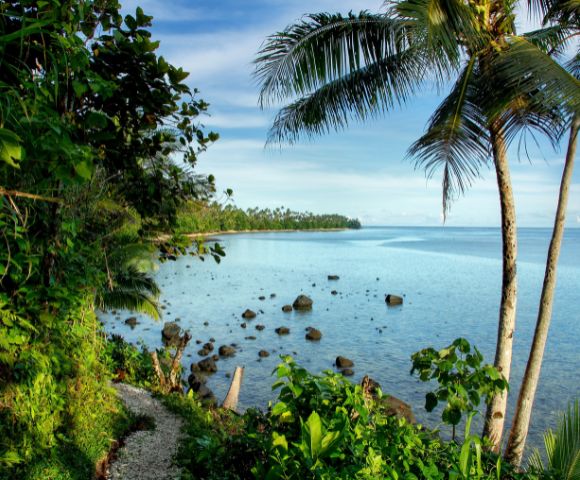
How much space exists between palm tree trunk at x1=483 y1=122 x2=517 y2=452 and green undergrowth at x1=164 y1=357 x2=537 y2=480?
13.9 feet

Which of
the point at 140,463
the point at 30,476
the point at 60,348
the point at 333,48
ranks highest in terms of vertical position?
the point at 333,48

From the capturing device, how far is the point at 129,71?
3.77 m

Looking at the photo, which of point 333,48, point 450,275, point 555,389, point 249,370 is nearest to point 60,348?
point 333,48

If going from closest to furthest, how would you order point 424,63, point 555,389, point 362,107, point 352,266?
point 424,63, point 362,107, point 555,389, point 352,266

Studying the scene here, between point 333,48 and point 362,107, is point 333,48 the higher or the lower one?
the higher one

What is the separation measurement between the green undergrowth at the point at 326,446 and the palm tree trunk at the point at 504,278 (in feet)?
13.9

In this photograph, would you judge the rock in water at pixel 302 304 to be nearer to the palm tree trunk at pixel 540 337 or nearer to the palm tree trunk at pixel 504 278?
the palm tree trunk at pixel 504 278

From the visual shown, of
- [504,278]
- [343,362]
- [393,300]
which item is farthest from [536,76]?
[393,300]

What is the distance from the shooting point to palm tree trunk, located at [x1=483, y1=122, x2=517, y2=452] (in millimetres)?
7051

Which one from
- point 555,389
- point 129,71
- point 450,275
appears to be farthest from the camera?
point 450,275

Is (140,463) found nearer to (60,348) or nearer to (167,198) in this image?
(60,348)

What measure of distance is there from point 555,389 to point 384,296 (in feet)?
56.1

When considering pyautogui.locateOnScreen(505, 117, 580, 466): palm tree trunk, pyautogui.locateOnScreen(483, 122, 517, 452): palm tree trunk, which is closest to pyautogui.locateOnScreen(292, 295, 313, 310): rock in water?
pyautogui.locateOnScreen(483, 122, 517, 452): palm tree trunk

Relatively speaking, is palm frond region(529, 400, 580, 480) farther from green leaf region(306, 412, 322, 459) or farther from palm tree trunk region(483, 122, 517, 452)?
green leaf region(306, 412, 322, 459)
